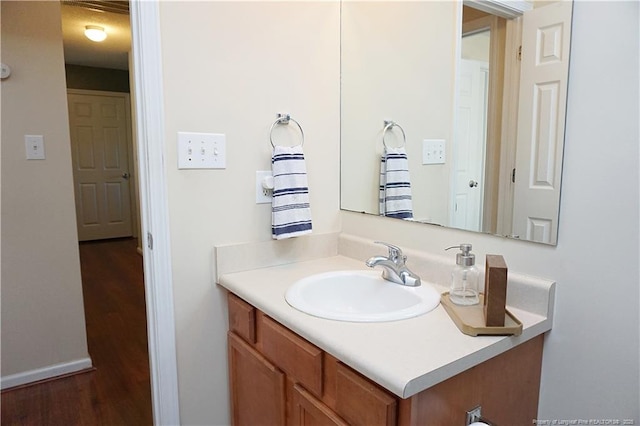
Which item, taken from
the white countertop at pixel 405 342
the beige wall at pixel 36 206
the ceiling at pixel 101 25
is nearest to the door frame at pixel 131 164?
the ceiling at pixel 101 25

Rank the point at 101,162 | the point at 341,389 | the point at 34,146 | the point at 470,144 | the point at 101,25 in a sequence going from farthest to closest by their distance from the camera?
the point at 101,162 < the point at 101,25 < the point at 34,146 < the point at 470,144 < the point at 341,389

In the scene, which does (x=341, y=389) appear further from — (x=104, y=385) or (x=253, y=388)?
(x=104, y=385)

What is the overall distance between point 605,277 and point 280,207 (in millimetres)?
933

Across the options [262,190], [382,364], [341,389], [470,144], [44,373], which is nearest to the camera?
[382,364]

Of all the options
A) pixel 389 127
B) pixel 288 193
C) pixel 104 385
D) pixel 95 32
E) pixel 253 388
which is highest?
pixel 95 32

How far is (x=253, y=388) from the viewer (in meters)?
1.27

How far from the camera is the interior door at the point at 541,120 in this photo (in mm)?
966

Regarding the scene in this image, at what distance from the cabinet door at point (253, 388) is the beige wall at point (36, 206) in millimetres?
1306

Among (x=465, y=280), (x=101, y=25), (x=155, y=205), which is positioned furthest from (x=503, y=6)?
(x=101, y=25)

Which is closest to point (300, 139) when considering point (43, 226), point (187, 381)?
point (187, 381)

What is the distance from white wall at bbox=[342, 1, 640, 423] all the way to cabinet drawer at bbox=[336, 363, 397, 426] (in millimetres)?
503

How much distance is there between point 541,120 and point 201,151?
0.97 metres

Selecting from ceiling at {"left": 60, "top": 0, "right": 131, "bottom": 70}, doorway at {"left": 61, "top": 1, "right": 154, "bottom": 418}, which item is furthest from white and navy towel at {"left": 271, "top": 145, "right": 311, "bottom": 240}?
doorway at {"left": 61, "top": 1, "right": 154, "bottom": 418}

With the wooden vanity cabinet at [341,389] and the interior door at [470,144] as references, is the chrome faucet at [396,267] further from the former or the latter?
the wooden vanity cabinet at [341,389]
